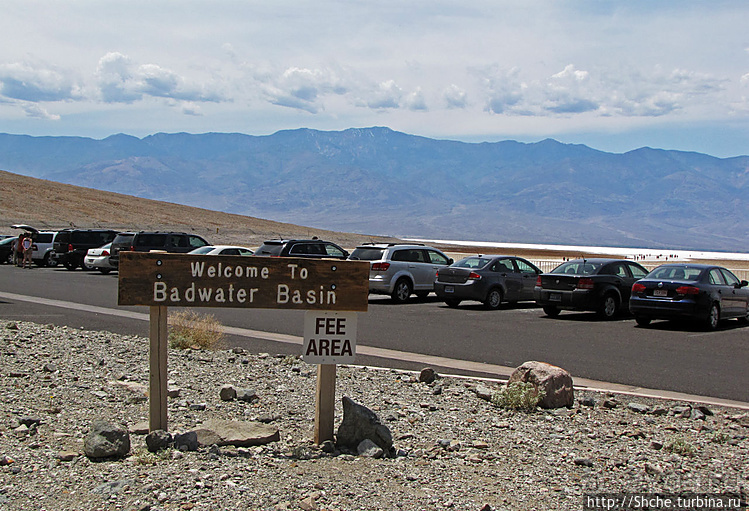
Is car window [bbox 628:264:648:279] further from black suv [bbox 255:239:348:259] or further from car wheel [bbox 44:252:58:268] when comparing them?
car wheel [bbox 44:252:58:268]

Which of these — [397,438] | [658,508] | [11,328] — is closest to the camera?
[658,508]

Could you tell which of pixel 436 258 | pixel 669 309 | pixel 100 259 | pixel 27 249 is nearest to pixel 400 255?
pixel 436 258

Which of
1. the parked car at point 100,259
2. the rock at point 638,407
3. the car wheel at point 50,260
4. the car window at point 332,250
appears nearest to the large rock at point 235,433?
the rock at point 638,407

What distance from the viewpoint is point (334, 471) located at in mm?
6109

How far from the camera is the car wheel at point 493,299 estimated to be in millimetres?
21109

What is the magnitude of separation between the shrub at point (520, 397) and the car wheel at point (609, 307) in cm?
1116

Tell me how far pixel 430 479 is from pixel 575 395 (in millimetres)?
3700

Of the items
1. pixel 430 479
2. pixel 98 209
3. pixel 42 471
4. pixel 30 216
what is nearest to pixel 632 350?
pixel 430 479

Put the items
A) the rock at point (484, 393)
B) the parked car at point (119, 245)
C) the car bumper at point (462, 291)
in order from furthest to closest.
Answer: the parked car at point (119, 245) < the car bumper at point (462, 291) < the rock at point (484, 393)

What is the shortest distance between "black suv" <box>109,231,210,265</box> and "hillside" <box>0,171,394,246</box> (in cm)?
4114

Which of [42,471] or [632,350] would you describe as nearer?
[42,471]

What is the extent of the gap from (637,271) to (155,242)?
65.1 ft

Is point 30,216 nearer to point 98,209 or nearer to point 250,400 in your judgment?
point 98,209

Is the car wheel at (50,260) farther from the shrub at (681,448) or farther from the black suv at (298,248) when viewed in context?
the shrub at (681,448)
